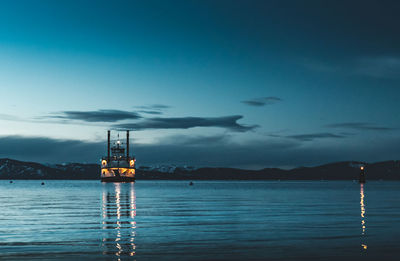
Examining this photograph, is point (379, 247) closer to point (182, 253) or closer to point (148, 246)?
point (182, 253)

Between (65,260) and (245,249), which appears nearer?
(65,260)

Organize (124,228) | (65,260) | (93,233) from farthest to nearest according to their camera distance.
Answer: (124,228) < (93,233) < (65,260)

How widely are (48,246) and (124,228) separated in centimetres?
825

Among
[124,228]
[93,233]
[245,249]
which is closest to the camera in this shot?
[245,249]

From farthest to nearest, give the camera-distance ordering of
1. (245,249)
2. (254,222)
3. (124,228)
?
(254,222) → (124,228) → (245,249)

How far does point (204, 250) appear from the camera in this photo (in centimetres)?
2102

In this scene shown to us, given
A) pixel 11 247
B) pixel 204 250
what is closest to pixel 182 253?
pixel 204 250

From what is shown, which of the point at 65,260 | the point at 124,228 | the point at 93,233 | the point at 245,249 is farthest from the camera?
the point at 124,228

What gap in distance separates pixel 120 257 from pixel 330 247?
9.22 meters

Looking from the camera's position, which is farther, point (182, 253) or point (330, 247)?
point (330, 247)

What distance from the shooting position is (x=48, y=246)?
22.2m

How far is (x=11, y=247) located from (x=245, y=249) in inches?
409

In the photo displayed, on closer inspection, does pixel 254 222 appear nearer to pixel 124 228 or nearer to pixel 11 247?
pixel 124 228

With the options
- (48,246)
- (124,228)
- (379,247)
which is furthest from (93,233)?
(379,247)
